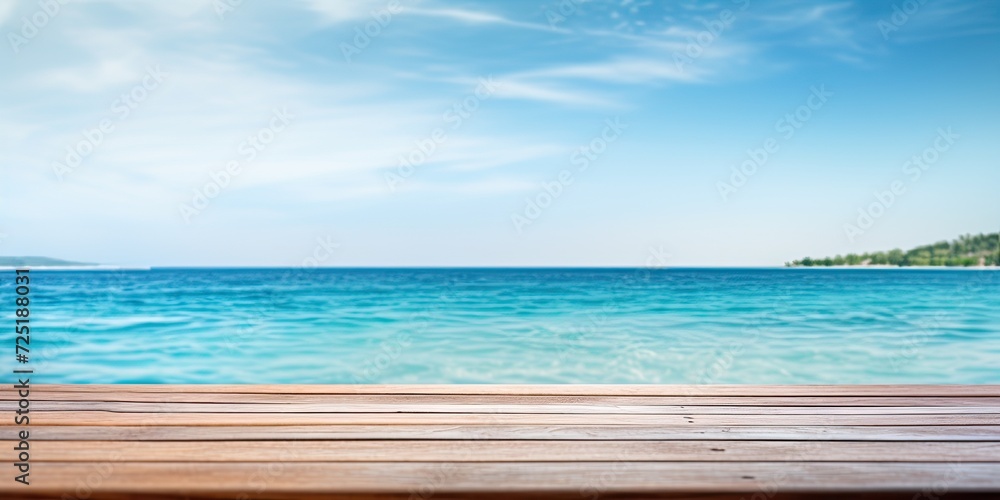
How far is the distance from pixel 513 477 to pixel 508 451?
18 cm

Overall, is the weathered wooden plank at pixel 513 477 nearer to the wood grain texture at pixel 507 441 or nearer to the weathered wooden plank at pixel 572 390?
the wood grain texture at pixel 507 441

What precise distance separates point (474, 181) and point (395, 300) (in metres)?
3.57

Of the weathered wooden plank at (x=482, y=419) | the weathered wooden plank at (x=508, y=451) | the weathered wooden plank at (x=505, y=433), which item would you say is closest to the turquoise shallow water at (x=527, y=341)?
the weathered wooden plank at (x=482, y=419)

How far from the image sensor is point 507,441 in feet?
5.36

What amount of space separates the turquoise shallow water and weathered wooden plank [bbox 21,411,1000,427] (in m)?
4.15

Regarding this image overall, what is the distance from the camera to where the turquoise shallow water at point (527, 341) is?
20.6 ft

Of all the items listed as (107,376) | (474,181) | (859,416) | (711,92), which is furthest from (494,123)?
(859,416)

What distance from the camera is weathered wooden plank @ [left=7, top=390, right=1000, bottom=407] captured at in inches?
82.2

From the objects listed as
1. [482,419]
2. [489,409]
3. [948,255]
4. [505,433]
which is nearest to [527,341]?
[489,409]

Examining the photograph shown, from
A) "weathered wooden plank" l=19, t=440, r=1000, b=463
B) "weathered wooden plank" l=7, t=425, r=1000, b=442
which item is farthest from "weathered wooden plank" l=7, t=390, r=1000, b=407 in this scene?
"weathered wooden plank" l=19, t=440, r=1000, b=463

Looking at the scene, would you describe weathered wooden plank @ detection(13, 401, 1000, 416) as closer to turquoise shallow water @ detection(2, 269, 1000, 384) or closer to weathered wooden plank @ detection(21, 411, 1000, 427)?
weathered wooden plank @ detection(21, 411, 1000, 427)

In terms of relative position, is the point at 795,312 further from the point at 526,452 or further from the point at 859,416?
the point at 526,452

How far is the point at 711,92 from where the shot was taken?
1138 centimetres

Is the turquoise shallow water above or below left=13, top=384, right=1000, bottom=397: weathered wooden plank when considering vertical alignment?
below
